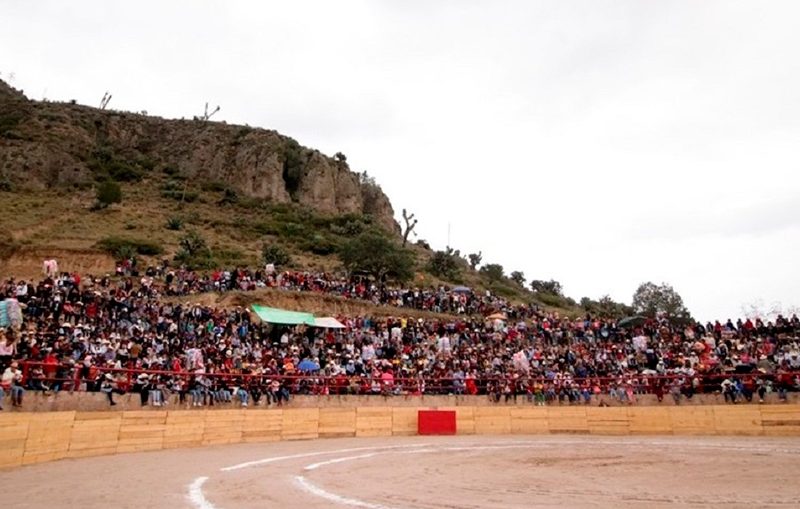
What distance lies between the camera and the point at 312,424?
21547 millimetres

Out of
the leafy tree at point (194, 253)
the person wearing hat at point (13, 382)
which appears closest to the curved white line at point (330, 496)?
the person wearing hat at point (13, 382)

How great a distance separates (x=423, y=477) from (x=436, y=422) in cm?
1264

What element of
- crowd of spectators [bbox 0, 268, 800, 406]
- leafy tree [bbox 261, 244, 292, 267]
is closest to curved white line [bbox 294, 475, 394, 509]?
crowd of spectators [bbox 0, 268, 800, 406]

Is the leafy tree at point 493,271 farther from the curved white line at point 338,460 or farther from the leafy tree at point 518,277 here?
the curved white line at point 338,460

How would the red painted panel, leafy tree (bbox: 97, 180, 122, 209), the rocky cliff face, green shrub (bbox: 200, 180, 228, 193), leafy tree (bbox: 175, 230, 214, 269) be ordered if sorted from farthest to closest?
green shrub (bbox: 200, 180, 228, 193)
the rocky cliff face
leafy tree (bbox: 97, 180, 122, 209)
leafy tree (bbox: 175, 230, 214, 269)
the red painted panel

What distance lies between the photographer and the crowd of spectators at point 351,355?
1980cm

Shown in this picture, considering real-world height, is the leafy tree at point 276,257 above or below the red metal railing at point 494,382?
above

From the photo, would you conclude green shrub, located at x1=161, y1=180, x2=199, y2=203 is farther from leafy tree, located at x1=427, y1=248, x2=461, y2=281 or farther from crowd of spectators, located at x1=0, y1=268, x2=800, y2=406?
crowd of spectators, located at x1=0, y1=268, x2=800, y2=406

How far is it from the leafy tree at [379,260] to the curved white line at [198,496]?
4544 centimetres

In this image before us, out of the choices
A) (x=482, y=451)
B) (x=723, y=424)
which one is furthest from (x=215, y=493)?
(x=723, y=424)

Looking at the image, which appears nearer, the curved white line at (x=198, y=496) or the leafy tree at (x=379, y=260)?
the curved white line at (x=198, y=496)

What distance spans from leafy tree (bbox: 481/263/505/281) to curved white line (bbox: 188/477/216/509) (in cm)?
7192

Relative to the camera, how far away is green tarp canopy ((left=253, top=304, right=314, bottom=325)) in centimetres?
3269

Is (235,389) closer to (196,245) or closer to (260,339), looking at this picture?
(260,339)
